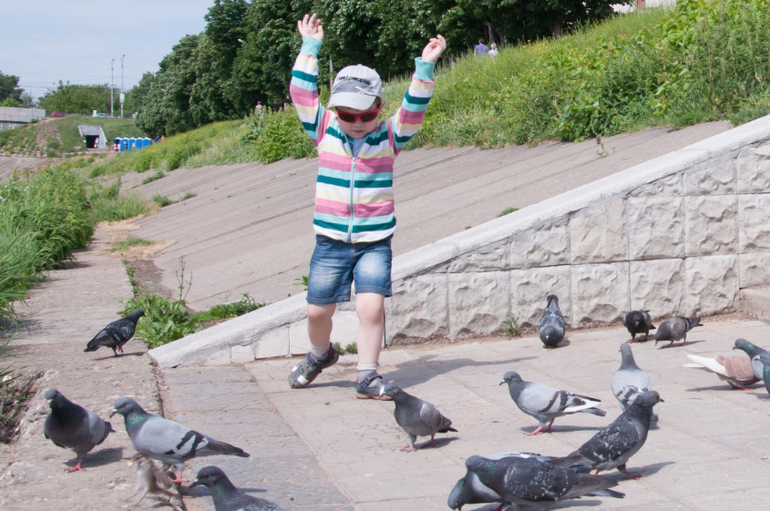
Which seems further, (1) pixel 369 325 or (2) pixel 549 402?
(1) pixel 369 325

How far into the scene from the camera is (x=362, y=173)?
14.7ft

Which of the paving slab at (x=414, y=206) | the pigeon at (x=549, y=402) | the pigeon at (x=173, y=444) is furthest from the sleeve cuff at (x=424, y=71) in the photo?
A: the paving slab at (x=414, y=206)

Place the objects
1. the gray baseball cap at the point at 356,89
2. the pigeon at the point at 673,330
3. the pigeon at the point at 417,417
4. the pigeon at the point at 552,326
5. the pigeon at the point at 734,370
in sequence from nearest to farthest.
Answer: the pigeon at the point at 417,417 → the pigeon at the point at 734,370 → the gray baseball cap at the point at 356,89 → the pigeon at the point at 673,330 → the pigeon at the point at 552,326

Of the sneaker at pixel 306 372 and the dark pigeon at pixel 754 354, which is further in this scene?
the sneaker at pixel 306 372

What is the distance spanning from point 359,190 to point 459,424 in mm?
1513

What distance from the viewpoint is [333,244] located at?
4570mm

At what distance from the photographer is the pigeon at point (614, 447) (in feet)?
9.84

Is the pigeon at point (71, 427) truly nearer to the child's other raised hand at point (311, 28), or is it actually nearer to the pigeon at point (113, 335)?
the pigeon at point (113, 335)

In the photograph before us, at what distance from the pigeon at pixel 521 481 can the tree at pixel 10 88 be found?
624ft

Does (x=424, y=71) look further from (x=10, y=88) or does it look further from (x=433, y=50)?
(x=10, y=88)

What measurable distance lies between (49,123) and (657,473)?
5025 inches

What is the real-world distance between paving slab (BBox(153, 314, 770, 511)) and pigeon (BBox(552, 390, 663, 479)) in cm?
14

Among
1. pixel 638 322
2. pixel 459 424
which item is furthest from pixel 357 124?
pixel 638 322

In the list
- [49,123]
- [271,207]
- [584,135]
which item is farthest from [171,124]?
[584,135]
